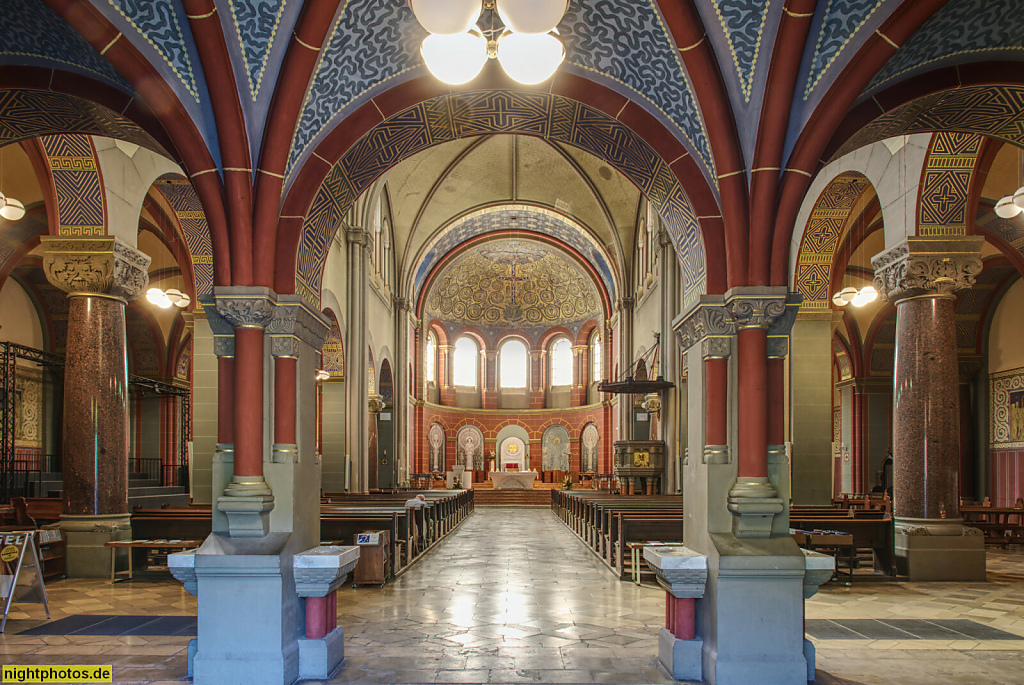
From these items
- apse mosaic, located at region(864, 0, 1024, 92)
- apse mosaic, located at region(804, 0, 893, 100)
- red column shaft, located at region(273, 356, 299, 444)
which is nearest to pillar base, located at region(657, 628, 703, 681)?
red column shaft, located at region(273, 356, 299, 444)

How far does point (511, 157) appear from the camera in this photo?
72.5 feet

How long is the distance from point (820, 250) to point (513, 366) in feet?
76.2

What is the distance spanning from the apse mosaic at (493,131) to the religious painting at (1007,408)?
1448 centimetres

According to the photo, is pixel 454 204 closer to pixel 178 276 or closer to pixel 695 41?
pixel 178 276

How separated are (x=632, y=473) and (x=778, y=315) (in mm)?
13051

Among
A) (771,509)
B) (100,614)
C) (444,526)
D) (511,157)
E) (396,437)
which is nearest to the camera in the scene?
(771,509)

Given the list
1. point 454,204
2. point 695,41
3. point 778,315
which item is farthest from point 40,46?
point 454,204

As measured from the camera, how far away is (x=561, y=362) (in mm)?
34781

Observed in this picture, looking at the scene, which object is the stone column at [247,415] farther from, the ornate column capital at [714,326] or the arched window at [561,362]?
the arched window at [561,362]

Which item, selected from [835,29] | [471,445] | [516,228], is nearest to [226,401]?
[835,29]

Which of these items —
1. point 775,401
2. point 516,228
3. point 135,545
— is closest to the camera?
point 775,401

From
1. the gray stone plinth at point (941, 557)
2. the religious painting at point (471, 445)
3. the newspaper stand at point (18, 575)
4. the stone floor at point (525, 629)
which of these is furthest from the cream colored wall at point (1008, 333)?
the religious painting at point (471, 445)

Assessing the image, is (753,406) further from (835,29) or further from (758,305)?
(835,29)

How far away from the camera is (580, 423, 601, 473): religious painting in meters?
32.1
